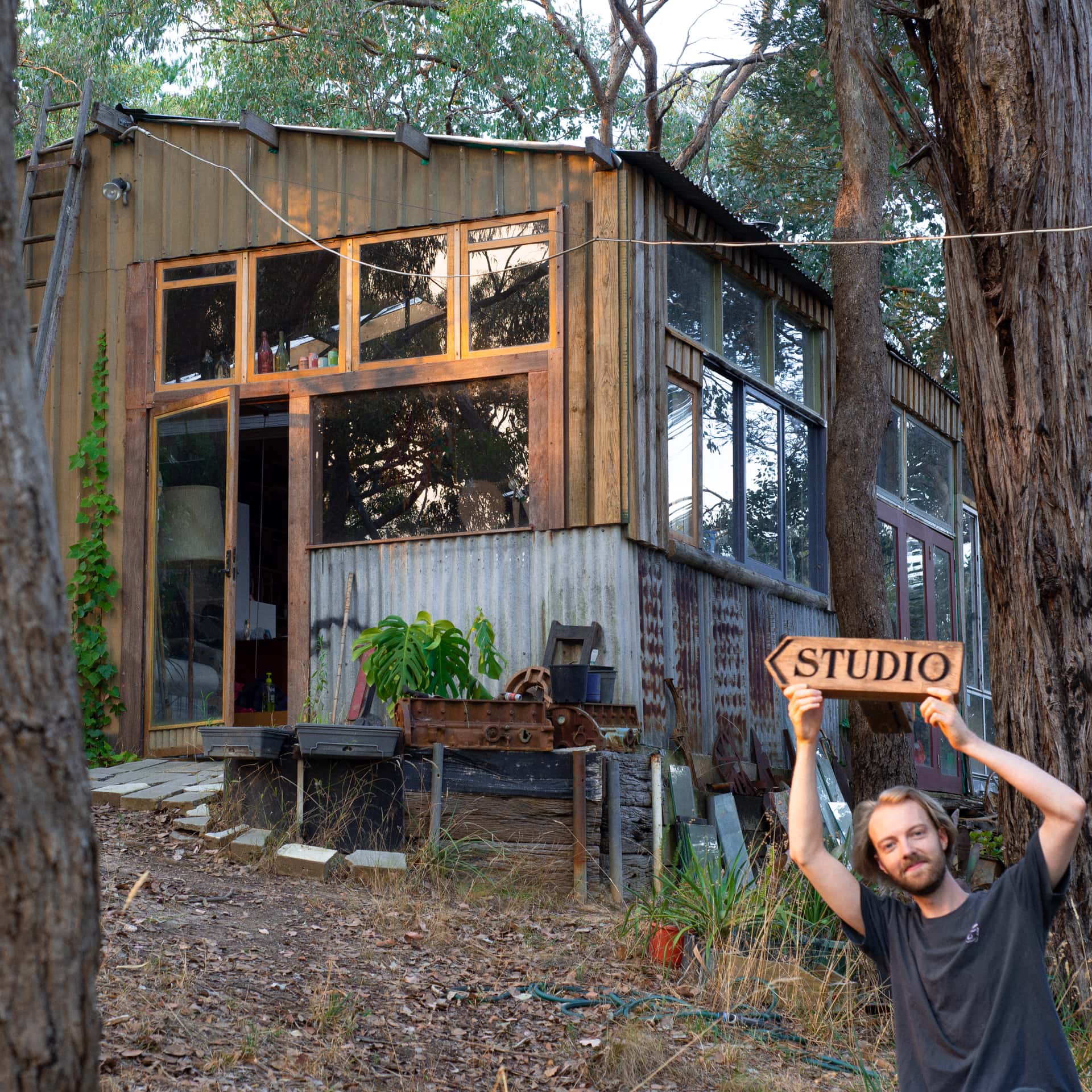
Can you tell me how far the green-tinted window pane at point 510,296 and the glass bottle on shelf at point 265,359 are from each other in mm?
1773

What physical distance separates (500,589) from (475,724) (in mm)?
1484

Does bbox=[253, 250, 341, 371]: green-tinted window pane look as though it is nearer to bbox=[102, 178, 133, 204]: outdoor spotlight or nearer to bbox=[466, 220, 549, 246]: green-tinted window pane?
bbox=[466, 220, 549, 246]: green-tinted window pane

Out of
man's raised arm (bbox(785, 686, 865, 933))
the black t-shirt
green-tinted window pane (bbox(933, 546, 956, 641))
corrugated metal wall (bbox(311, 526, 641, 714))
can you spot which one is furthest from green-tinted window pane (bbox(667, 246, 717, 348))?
the black t-shirt

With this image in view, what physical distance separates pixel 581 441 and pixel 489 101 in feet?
48.4

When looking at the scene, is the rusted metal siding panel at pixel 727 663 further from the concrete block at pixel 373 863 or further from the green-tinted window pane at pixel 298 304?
the green-tinted window pane at pixel 298 304

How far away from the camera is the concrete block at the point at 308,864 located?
27.3 feet

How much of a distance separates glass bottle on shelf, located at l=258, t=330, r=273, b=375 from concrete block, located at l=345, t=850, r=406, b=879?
432 centimetres

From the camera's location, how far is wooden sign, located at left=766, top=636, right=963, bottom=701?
11.4ft

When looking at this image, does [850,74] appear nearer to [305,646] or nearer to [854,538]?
[854,538]

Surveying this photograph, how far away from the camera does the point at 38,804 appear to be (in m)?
2.44

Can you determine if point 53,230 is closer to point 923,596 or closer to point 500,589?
point 500,589

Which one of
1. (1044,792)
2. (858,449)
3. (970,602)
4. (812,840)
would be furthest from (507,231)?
(970,602)

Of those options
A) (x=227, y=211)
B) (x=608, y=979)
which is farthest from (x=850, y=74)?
(x=608, y=979)

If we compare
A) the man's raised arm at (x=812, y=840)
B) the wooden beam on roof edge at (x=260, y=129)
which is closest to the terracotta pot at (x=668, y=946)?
the man's raised arm at (x=812, y=840)
